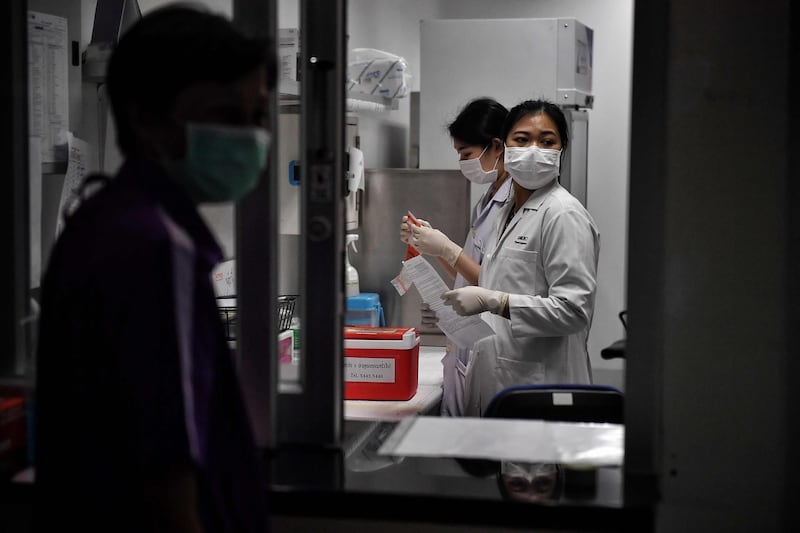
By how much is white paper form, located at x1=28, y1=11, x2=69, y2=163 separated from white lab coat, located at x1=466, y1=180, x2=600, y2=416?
134cm

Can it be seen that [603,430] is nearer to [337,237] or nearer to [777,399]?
[777,399]

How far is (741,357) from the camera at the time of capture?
1659 mm

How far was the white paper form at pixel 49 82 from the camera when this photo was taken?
2.39 m

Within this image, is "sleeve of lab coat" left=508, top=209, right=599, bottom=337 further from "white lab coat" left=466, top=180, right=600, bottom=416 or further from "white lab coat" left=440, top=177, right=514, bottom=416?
"white lab coat" left=440, top=177, right=514, bottom=416

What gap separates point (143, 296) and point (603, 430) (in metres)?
1.08

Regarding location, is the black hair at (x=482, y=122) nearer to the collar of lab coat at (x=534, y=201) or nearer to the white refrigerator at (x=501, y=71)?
the collar of lab coat at (x=534, y=201)

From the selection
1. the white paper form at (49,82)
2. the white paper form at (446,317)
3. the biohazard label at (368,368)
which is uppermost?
the white paper form at (49,82)

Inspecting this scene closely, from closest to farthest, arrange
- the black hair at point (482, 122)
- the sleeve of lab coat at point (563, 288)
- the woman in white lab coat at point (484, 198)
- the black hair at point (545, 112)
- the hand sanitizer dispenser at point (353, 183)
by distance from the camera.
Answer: the sleeve of lab coat at point (563, 288)
the black hair at point (545, 112)
the woman in white lab coat at point (484, 198)
the black hair at point (482, 122)
the hand sanitizer dispenser at point (353, 183)

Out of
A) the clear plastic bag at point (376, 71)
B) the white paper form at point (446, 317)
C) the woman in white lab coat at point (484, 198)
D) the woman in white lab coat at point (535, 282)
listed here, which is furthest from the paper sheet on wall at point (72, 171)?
the clear plastic bag at point (376, 71)

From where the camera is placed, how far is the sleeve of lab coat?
272 cm

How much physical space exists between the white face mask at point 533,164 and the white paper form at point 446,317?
42 cm

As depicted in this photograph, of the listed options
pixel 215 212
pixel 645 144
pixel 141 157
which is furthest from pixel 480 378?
pixel 141 157

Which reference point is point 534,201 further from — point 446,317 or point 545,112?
point 446,317

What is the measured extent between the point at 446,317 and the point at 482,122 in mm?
866
